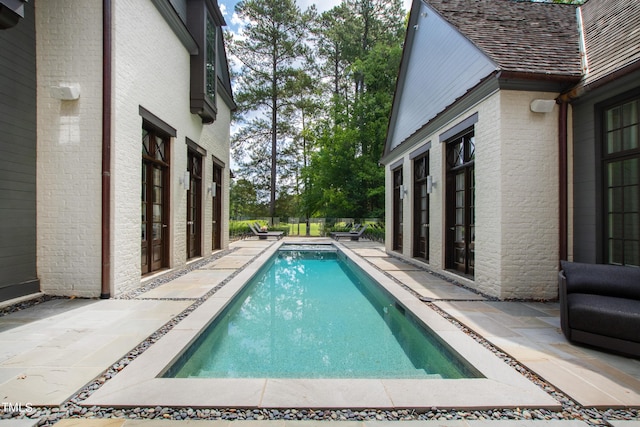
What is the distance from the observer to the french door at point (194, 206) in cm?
858

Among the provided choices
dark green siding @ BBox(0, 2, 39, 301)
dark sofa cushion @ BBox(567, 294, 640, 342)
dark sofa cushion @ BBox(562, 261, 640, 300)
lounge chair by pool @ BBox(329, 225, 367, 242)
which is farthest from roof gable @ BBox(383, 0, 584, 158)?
lounge chair by pool @ BBox(329, 225, 367, 242)

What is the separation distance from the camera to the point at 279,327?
4.24 meters

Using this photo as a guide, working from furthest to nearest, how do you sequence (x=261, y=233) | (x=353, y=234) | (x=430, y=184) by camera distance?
(x=261, y=233), (x=353, y=234), (x=430, y=184)

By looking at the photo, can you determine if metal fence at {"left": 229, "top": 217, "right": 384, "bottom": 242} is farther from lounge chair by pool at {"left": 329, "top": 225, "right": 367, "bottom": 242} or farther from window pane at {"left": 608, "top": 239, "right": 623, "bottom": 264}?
window pane at {"left": 608, "top": 239, "right": 623, "bottom": 264}

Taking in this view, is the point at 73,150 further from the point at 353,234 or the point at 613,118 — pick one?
the point at 353,234

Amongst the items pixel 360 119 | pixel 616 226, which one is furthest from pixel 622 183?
pixel 360 119

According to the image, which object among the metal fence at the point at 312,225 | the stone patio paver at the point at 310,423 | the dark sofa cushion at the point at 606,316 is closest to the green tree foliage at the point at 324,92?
the metal fence at the point at 312,225

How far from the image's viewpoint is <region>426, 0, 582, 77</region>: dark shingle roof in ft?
16.4

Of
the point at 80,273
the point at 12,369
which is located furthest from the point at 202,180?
the point at 12,369

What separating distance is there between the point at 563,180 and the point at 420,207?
4.06 meters

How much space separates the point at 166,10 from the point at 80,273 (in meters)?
4.97

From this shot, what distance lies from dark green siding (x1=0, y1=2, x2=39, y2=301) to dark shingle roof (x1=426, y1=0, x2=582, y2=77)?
6.63 meters

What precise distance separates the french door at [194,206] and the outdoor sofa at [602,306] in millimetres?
7703

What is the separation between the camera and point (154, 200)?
21.4 feet
